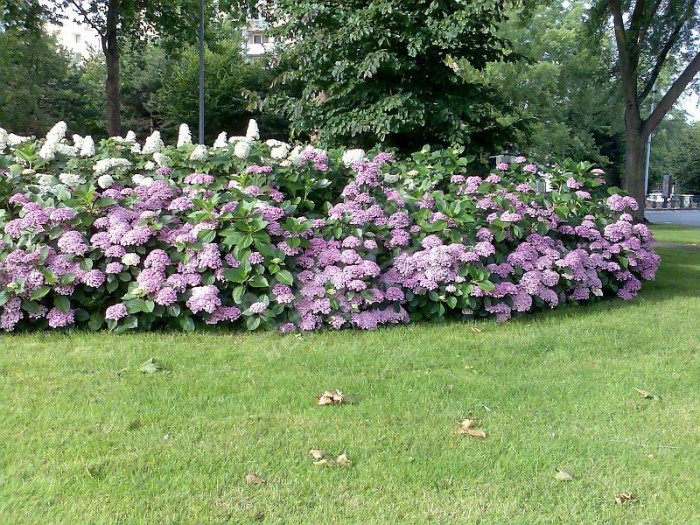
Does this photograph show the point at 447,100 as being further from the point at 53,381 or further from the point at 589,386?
the point at 53,381

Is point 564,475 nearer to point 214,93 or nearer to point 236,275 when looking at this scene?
point 236,275

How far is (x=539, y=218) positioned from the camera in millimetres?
6355

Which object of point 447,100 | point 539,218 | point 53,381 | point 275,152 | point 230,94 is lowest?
point 53,381

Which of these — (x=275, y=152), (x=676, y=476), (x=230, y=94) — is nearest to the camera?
(x=676, y=476)

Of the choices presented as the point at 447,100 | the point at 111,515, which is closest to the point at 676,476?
the point at 111,515

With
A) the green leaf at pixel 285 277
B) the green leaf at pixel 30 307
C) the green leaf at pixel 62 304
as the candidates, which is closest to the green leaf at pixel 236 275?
the green leaf at pixel 285 277

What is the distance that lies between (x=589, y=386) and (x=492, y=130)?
204 inches

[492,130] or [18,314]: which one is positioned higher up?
[492,130]

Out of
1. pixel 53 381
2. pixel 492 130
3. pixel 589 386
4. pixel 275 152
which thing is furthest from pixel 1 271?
pixel 492 130

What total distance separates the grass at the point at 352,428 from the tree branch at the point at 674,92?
7.48m

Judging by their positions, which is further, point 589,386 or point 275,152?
point 275,152

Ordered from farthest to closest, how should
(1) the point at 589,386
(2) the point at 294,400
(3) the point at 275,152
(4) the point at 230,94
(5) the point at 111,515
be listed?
(4) the point at 230,94 < (3) the point at 275,152 < (1) the point at 589,386 < (2) the point at 294,400 < (5) the point at 111,515

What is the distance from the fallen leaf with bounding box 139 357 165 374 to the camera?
4065mm

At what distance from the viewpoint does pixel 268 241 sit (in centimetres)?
518
